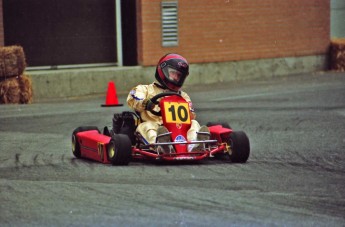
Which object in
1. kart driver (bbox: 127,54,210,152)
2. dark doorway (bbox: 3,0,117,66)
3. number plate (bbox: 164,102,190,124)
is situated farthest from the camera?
dark doorway (bbox: 3,0,117,66)

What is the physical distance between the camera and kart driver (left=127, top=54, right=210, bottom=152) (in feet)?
35.6

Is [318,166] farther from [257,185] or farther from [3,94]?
[3,94]

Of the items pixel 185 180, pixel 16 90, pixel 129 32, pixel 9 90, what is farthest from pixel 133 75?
pixel 185 180

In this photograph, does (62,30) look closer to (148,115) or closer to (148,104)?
(148,115)

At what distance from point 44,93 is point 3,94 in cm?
194

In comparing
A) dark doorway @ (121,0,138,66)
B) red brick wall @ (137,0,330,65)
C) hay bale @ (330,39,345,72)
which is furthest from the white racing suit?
hay bale @ (330,39,345,72)

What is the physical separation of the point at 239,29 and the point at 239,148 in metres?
13.7

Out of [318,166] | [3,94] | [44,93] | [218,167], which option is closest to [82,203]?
[218,167]

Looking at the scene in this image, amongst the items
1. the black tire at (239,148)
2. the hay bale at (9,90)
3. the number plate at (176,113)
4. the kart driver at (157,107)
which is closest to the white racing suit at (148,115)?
the kart driver at (157,107)

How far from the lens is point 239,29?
2420cm

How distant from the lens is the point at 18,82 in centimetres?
1833

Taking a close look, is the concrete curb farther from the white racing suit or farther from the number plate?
the number plate

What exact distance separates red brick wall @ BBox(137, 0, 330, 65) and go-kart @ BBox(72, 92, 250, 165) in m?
11.0

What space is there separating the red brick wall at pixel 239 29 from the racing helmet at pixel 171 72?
10.8 m
